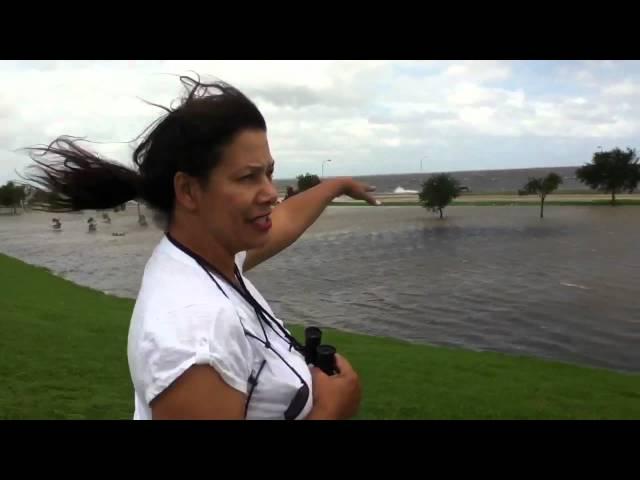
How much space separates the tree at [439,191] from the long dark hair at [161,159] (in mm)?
63041

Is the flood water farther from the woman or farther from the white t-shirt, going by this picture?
the white t-shirt

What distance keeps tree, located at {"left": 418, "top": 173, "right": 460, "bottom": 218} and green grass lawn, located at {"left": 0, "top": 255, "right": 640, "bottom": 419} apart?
2115 inches

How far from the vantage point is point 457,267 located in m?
25.9

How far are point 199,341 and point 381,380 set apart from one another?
672 cm

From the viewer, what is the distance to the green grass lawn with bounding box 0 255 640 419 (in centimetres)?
607

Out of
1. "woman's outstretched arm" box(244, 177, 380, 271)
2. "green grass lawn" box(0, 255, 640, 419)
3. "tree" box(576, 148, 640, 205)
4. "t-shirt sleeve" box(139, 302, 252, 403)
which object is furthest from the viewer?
"tree" box(576, 148, 640, 205)

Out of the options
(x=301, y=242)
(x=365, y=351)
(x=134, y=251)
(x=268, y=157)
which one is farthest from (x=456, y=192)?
(x=268, y=157)

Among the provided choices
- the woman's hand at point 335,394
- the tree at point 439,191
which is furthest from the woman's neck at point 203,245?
the tree at point 439,191

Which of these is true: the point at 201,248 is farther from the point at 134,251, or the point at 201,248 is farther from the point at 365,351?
the point at 134,251

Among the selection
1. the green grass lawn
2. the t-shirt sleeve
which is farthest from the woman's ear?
the green grass lawn

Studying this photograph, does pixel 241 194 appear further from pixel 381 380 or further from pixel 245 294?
pixel 381 380

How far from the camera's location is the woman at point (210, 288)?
4.16 feet

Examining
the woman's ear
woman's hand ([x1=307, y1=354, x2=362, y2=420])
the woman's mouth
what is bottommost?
woman's hand ([x1=307, y1=354, x2=362, y2=420])

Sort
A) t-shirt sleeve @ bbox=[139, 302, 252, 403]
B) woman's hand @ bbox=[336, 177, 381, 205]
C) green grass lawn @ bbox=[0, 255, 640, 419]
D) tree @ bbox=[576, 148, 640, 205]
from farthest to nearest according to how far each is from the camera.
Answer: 1. tree @ bbox=[576, 148, 640, 205]
2. green grass lawn @ bbox=[0, 255, 640, 419]
3. woman's hand @ bbox=[336, 177, 381, 205]
4. t-shirt sleeve @ bbox=[139, 302, 252, 403]
